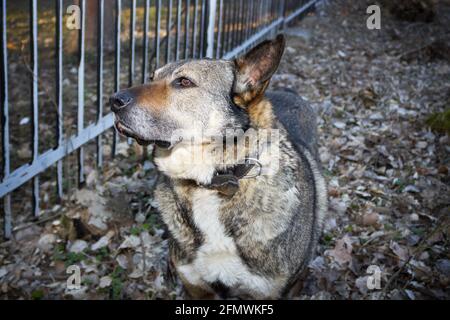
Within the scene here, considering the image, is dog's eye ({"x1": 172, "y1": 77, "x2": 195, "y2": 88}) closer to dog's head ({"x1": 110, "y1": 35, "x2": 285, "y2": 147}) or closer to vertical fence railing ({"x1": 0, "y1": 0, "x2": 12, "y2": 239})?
dog's head ({"x1": 110, "y1": 35, "x2": 285, "y2": 147})

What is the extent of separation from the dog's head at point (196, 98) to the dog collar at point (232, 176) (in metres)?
0.24

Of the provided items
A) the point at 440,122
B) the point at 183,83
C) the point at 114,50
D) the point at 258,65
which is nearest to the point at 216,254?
the point at 183,83

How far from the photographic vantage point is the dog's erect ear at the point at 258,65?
2.63 metres

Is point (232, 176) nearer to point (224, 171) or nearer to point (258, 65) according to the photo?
point (224, 171)

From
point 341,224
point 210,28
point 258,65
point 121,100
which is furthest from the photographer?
point 210,28

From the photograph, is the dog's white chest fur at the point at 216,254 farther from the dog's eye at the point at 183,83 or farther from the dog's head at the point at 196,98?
the dog's eye at the point at 183,83

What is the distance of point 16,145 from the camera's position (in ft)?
15.6

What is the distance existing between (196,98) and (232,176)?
546 mm

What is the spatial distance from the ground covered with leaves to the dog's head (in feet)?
3.37

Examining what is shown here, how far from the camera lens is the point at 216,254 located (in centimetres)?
277

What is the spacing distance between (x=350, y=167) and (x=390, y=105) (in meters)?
1.82

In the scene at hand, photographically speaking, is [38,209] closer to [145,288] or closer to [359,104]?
[145,288]

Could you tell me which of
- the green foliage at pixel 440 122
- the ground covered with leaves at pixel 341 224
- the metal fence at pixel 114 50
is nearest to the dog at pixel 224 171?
the ground covered with leaves at pixel 341 224
